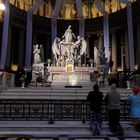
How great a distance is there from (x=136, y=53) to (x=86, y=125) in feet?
73.8

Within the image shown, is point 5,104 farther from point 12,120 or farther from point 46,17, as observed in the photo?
point 46,17

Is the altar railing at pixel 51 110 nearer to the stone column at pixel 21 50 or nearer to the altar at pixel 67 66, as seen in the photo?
the altar at pixel 67 66

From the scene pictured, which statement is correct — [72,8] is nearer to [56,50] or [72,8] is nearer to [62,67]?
[56,50]

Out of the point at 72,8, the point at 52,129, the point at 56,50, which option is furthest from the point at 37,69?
the point at 72,8

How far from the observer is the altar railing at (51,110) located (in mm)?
11453

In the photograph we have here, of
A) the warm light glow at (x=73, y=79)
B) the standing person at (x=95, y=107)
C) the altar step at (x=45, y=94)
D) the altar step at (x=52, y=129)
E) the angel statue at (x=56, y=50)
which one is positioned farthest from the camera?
the angel statue at (x=56, y=50)

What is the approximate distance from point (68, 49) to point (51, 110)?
14734 mm

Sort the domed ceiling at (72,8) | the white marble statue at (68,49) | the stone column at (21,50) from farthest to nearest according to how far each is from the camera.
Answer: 1. the domed ceiling at (72,8)
2. the stone column at (21,50)
3. the white marble statue at (68,49)

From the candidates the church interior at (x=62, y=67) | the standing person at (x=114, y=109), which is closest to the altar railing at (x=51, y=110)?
the church interior at (x=62, y=67)

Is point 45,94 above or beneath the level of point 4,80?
beneath

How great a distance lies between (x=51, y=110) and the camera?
11508mm

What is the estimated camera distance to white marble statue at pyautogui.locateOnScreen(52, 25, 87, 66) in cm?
2572

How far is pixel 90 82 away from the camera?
24266mm

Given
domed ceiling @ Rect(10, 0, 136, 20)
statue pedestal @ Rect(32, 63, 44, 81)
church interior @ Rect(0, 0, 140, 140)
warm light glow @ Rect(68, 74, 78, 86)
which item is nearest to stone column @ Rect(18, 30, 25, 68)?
church interior @ Rect(0, 0, 140, 140)
